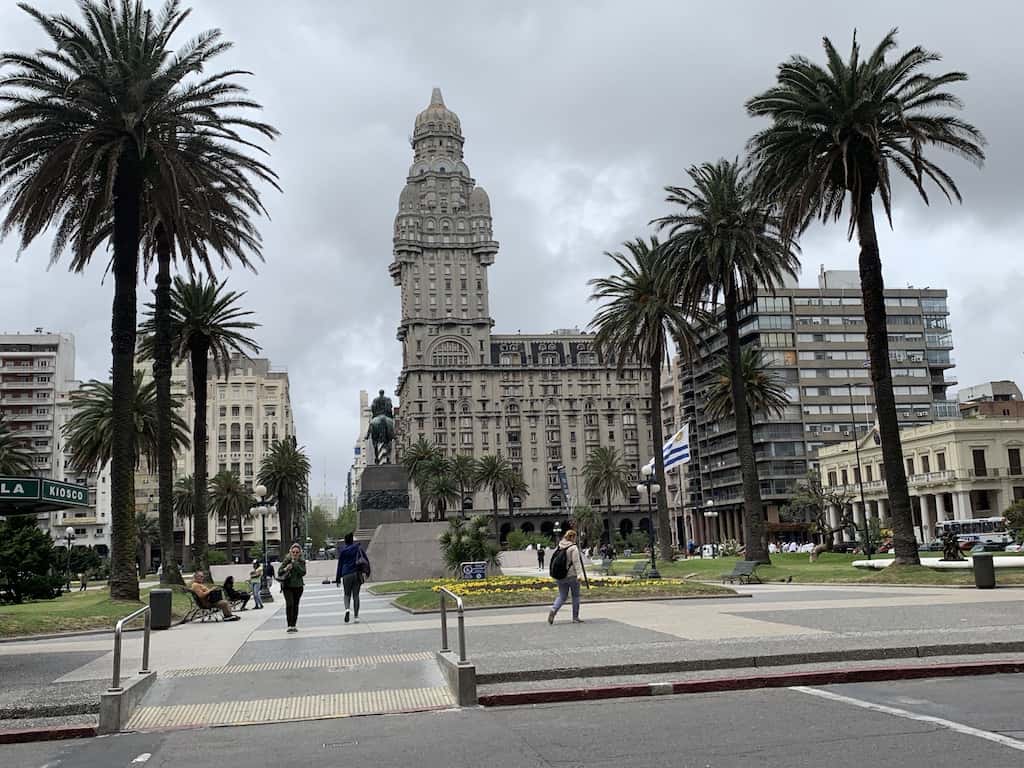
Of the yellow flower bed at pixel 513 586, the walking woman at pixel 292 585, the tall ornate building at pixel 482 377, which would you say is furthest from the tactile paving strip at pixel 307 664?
the tall ornate building at pixel 482 377

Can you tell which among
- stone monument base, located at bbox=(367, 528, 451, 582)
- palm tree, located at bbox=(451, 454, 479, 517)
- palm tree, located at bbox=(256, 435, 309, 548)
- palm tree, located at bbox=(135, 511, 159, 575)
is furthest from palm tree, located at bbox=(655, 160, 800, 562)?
palm tree, located at bbox=(135, 511, 159, 575)

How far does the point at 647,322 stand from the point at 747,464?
36.6 feet

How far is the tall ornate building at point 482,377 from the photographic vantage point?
495 ft

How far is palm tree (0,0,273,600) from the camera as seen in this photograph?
2691 centimetres

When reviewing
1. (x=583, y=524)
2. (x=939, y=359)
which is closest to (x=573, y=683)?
(x=583, y=524)

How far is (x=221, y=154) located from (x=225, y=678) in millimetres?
22228

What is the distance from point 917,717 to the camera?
27.5 ft

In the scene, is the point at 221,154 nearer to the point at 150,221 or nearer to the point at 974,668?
the point at 150,221

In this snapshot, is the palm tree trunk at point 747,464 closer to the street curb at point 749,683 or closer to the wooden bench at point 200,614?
the wooden bench at point 200,614

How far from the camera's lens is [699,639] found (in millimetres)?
13641

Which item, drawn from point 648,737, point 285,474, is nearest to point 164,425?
point 648,737

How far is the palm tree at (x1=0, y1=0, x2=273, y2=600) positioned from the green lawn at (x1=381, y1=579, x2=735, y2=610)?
32.7ft

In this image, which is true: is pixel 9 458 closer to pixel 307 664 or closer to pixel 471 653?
pixel 307 664

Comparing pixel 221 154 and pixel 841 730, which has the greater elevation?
pixel 221 154
